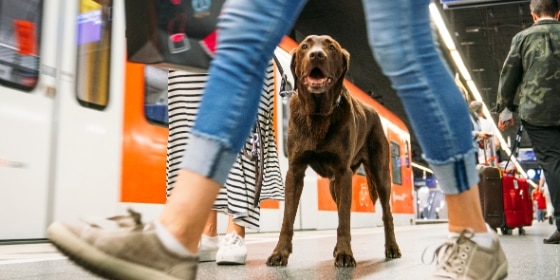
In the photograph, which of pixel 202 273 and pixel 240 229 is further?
pixel 240 229

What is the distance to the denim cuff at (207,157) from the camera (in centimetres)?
111

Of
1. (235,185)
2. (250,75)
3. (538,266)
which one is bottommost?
(538,266)

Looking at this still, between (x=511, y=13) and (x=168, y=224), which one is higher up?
(x=511, y=13)

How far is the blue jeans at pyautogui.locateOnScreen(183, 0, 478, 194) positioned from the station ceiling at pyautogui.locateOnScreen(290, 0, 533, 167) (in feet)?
35.0

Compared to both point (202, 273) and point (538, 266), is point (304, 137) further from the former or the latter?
point (538, 266)

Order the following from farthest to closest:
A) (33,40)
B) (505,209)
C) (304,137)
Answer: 1. (505,209)
2. (33,40)
3. (304,137)

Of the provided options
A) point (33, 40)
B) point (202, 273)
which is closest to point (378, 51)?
point (202, 273)

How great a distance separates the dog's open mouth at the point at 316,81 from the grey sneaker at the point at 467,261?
1386 millimetres

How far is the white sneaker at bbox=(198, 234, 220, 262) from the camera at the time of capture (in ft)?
8.57

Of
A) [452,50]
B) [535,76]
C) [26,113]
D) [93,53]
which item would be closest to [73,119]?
[26,113]

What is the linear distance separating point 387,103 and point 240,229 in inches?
910

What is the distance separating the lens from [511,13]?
50.8ft

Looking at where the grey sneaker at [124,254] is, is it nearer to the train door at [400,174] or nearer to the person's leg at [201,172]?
the person's leg at [201,172]

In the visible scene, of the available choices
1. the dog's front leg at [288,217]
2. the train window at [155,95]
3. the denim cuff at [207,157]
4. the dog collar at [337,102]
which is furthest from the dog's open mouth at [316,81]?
the train window at [155,95]
